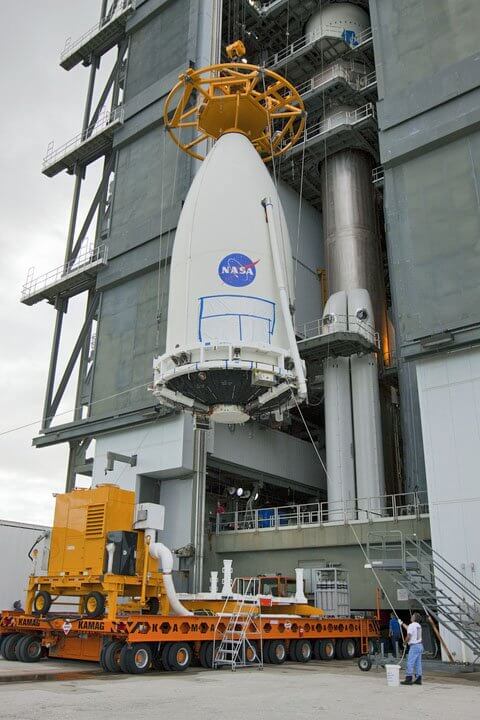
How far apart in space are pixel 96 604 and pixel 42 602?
241 cm

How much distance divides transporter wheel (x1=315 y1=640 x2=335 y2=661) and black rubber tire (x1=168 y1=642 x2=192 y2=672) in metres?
4.79

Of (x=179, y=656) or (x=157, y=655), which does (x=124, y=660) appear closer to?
(x=157, y=655)

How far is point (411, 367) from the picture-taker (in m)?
22.0

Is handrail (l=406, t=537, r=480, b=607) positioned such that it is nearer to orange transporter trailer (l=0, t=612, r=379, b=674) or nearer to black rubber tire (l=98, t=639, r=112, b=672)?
orange transporter trailer (l=0, t=612, r=379, b=674)

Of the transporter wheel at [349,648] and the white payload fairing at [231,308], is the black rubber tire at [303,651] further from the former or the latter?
the white payload fairing at [231,308]

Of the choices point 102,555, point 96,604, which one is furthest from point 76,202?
point 96,604

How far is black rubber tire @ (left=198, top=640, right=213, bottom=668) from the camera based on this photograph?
14.1 metres

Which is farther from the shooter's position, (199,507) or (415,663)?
(199,507)

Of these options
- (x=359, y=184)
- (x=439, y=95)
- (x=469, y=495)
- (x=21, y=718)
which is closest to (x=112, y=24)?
(x=359, y=184)

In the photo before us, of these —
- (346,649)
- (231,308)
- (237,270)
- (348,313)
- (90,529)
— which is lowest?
(346,649)

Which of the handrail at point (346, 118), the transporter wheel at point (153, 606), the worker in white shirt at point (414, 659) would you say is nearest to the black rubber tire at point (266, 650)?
the transporter wheel at point (153, 606)

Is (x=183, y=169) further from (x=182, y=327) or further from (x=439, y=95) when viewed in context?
(x=182, y=327)

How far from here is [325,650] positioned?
17.3m

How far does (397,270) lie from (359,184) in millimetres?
11627
